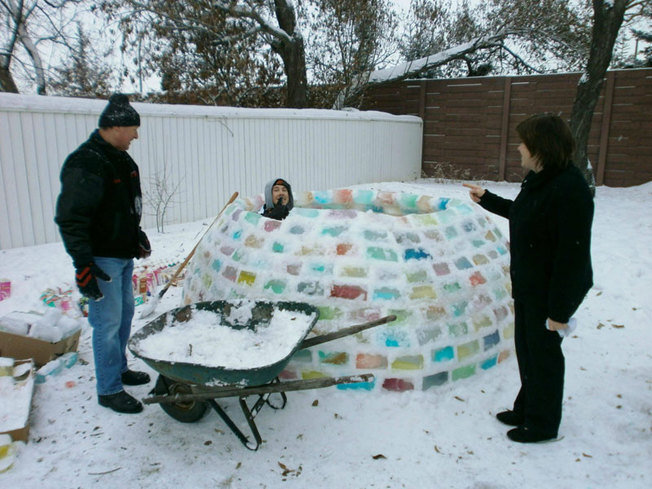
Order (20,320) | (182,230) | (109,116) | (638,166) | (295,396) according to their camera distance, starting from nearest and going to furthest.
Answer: (109,116)
(295,396)
(20,320)
(182,230)
(638,166)

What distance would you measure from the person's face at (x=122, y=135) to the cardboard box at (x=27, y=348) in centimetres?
156

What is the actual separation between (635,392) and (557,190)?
178 cm

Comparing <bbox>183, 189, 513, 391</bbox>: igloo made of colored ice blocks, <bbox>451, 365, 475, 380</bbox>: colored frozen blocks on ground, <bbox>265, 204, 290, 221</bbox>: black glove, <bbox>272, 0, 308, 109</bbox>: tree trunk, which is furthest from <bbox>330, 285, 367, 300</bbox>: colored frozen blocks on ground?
<bbox>272, 0, 308, 109</bbox>: tree trunk

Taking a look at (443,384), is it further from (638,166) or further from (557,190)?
(638,166)

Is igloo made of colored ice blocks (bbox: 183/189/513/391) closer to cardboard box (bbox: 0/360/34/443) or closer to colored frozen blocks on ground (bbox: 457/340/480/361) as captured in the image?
colored frozen blocks on ground (bbox: 457/340/480/361)

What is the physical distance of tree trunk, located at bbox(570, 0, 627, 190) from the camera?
9.21 m

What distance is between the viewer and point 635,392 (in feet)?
10.9

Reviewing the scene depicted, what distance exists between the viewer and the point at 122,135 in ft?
9.89

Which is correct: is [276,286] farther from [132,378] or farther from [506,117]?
[506,117]

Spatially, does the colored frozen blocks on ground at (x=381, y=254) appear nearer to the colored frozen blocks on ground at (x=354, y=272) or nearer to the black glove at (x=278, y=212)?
the colored frozen blocks on ground at (x=354, y=272)

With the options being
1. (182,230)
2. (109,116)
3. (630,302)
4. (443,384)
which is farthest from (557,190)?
(182,230)

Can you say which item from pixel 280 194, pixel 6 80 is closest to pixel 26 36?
pixel 6 80

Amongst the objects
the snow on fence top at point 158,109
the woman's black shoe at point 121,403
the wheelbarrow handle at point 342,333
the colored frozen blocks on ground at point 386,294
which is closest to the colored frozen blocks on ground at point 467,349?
the colored frozen blocks on ground at point 386,294

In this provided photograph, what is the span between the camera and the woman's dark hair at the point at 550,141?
98.1 inches
